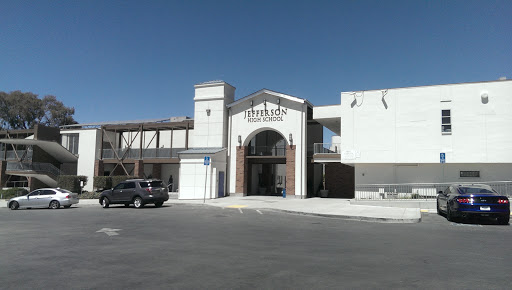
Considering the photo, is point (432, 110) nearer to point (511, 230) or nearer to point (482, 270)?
point (511, 230)

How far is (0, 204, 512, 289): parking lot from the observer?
6.12m

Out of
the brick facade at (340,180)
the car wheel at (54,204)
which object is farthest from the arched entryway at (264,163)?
the car wheel at (54,204)

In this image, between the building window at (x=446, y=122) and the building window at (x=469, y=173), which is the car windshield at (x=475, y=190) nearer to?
the building window at (x=446, y=122)

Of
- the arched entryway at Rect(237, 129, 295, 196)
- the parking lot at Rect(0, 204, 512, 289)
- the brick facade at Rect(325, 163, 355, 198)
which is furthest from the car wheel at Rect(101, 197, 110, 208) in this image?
the brick facade at Rect(325, 163, 355, 198)

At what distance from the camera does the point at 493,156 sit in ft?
74.6

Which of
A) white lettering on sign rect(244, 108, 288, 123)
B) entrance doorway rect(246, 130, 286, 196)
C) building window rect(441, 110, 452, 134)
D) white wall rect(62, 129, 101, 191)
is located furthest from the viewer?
white wall rect(62, 129, 101, 191)

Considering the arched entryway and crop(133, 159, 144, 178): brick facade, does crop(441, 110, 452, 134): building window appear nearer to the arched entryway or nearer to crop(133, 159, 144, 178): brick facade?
the arched entryway

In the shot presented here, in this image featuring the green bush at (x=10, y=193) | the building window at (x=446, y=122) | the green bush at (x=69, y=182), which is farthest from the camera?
the green bush at (x=10, y=193)

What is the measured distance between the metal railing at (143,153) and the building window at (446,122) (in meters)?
23.9

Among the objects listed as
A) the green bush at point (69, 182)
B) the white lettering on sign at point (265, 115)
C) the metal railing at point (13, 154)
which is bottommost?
the green bush at point (69, 182)

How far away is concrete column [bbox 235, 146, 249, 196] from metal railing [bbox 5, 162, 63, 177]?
2305cm

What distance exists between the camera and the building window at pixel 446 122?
77.9 ft

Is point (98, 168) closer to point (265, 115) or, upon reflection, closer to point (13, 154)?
point (13, 154)

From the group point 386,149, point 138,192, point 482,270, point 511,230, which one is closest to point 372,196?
point 386,149
